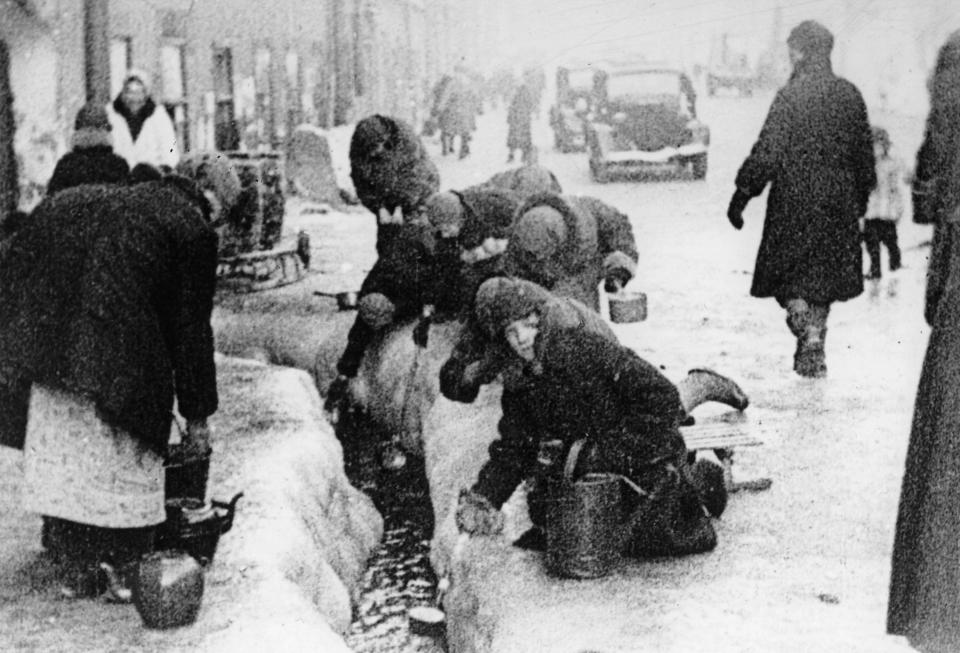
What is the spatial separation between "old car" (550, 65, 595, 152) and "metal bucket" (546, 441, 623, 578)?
1541 cm

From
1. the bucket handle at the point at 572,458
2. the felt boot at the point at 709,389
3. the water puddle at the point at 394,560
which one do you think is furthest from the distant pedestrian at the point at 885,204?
the bucket handle at the point at 572,458

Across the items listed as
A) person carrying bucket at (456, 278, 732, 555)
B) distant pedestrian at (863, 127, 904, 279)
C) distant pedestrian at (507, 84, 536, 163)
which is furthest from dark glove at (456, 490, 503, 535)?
distant pedestrian at (507, 84, 536, 163)

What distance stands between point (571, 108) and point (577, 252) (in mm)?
14504

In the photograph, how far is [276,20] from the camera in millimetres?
14680

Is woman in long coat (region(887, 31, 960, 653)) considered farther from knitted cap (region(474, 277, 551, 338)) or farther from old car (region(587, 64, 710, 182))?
old car (region(587, 64, 710, 182))

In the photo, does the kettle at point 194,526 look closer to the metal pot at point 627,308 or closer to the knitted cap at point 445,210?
the metal pot at point 627,308

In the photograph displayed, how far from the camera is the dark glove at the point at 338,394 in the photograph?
727 cm

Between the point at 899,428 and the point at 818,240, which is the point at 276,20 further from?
the point at 899,428

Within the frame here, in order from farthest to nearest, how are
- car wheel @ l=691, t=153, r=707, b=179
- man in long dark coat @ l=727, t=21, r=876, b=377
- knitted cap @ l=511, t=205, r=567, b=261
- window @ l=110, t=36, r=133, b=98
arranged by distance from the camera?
1. car wheel @ l=691, t=153, r=707, b=179
2. window @ l=110, t=36, r=133, b=98
3. man in long dark coat @ l=727, t=21, r=876, b=377
4. knitted cap @ l=511, t=205, r=567, b=261

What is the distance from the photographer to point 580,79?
69.1 feet

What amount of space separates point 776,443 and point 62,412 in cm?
309

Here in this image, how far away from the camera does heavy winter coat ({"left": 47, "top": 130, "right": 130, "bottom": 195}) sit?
14.0ft

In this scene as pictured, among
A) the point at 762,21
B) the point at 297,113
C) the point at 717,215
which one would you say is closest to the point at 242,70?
the point at 297,113

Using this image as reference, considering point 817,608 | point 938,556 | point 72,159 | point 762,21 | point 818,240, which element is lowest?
point 817,608
